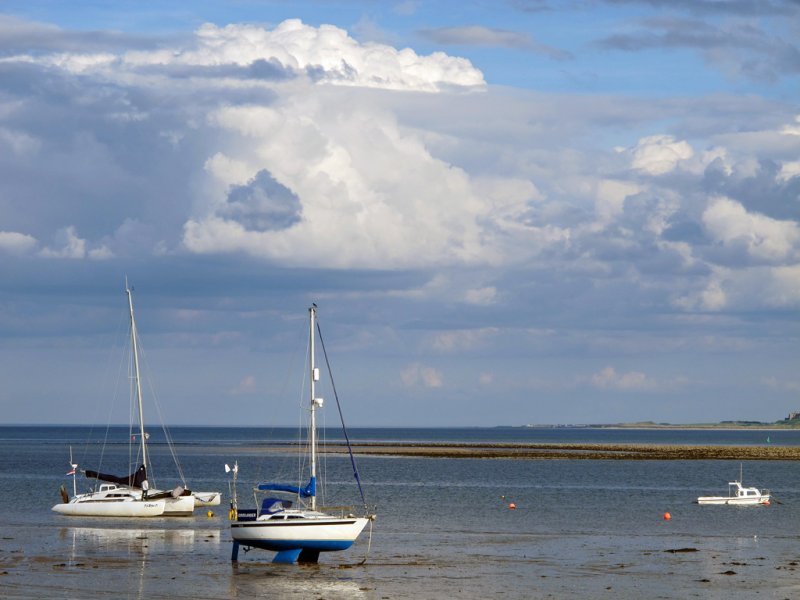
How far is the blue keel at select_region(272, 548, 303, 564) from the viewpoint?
152 feet

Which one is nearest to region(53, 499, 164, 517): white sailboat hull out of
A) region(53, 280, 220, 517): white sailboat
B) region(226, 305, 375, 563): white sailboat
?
region(53, 280, 220, 517): white sailboat

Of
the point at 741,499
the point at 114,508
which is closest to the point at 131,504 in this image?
the point at 114,508

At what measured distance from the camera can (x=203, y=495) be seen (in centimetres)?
7169

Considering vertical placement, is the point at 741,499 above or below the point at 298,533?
below

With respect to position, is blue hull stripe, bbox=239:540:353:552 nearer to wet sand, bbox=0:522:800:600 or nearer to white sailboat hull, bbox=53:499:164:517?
wet sand, bbox=0:522:800:600

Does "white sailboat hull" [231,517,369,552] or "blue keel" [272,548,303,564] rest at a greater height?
"white sailboat hull" [231,517,369,552]

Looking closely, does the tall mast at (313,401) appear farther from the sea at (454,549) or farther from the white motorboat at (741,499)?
the white motorboat at (741,499)

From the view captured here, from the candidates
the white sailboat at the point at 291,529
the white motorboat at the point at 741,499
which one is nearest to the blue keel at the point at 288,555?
the white sailboat at the point at 291,529

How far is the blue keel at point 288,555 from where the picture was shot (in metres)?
46.4

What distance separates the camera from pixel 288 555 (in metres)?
46.5

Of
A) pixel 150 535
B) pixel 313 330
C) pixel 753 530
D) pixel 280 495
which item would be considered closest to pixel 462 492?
pixel 280 495

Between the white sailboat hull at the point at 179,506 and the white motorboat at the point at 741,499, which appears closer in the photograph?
the white sailboat hull at the point at 179,506

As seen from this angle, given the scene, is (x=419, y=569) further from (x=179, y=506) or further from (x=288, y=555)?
(x=179, y=506)

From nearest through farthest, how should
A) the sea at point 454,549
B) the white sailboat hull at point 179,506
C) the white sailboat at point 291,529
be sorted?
the sea at point 454,549
the white sailboat at point 291,529
the white sailboat hull at point 179,506
